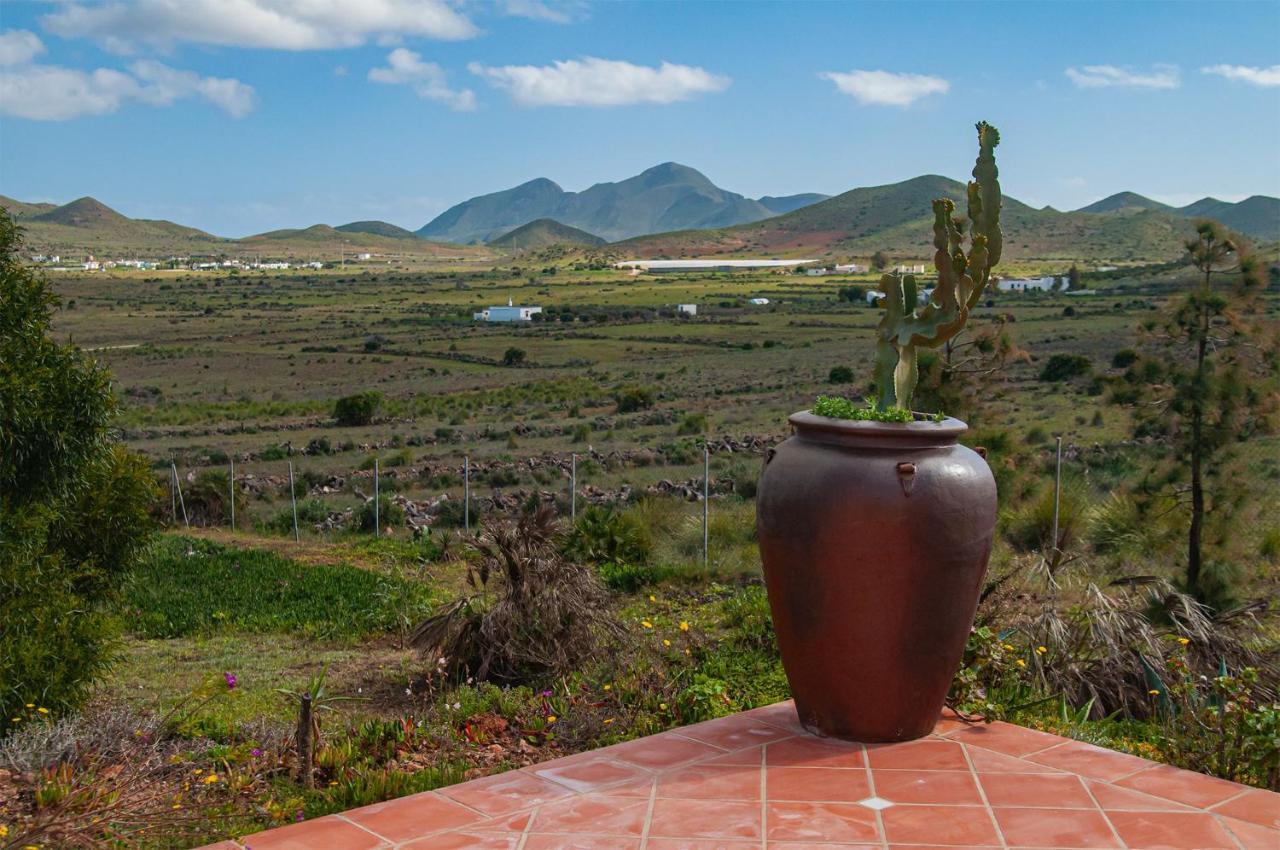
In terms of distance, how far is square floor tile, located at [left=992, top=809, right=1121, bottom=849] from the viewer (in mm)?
4254

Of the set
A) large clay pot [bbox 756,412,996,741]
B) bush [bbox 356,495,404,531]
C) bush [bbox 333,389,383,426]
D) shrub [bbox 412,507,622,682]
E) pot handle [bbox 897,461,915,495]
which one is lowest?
bush [bbox 333,389,383,426]

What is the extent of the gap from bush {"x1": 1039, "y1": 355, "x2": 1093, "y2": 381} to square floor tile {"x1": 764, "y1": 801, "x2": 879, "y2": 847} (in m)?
32.9

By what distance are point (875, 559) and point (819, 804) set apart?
1.02 m

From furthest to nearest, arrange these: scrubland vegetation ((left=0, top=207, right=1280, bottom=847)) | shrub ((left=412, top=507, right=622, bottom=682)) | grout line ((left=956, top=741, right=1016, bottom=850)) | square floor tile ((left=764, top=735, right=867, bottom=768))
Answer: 1. shrub ((left=412, top=507, right=622, bottom=682))
2. scrubland vegetation ((left=0, top=207, right=1280, bottom=847))
3. square floor tile ((left=764, top=735, right=867, bottom=768))
4. grout line ((left=956, top=741, right=1016, bottom=850))

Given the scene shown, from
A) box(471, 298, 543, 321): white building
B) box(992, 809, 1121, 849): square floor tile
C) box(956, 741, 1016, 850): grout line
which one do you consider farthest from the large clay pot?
box(471, 298, 543, 321): white building

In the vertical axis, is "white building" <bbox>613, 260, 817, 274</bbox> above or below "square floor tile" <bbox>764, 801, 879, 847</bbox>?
above

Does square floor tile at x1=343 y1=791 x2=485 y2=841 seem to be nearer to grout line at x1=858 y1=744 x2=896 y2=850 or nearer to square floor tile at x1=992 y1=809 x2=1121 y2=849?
grout line at x1=858 y1=744 x2=896 y2=850

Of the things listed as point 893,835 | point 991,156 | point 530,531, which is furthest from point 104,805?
point 991,156

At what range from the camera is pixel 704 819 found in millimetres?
4492

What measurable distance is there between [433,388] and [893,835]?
42054 mm

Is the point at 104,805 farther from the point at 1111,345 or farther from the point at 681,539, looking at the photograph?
the point at 1111,345

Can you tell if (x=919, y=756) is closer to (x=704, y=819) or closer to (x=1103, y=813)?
(x=1103, y=813)

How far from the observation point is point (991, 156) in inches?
235

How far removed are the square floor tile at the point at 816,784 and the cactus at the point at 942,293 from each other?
5.57 feet
